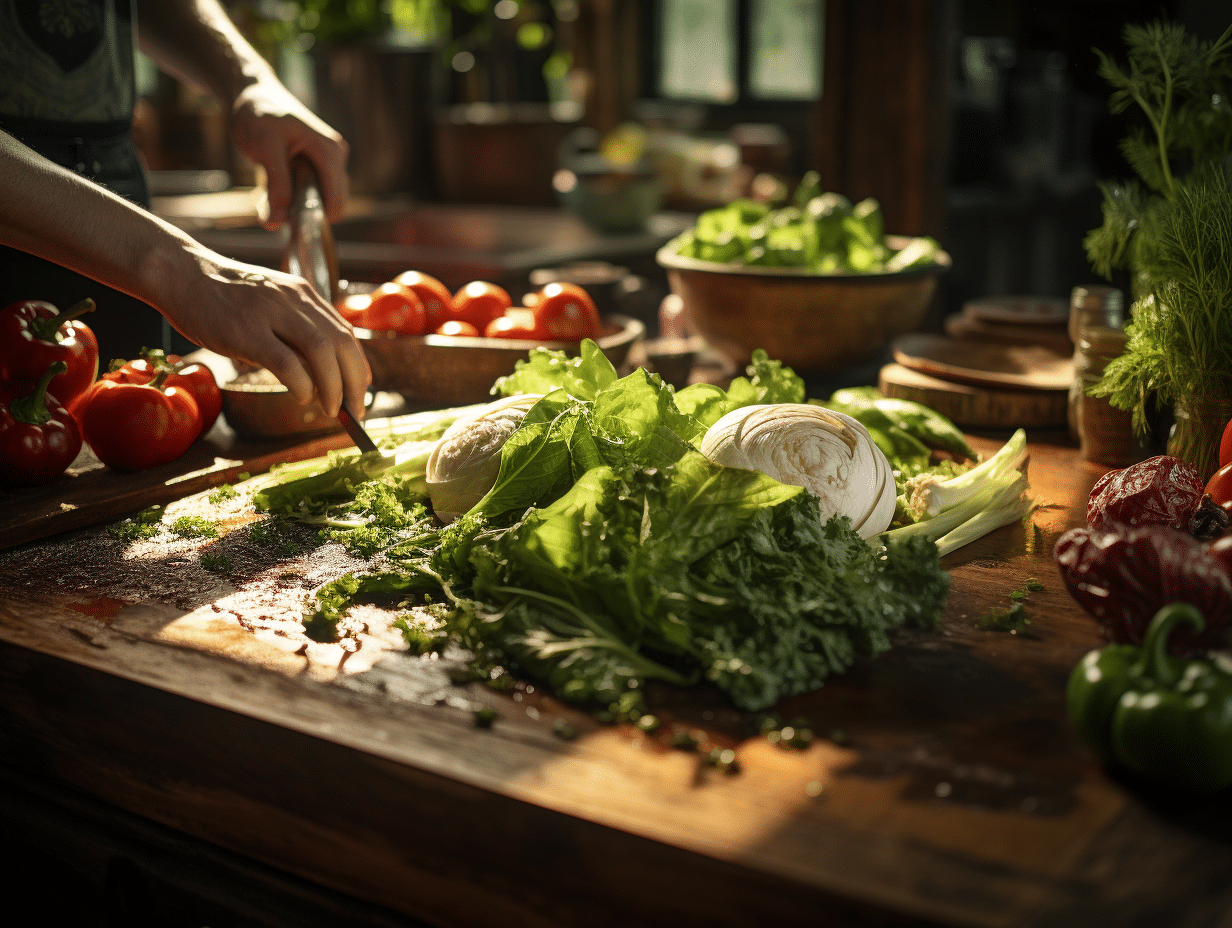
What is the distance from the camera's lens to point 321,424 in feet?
6.48

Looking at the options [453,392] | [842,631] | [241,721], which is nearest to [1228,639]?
[842,631]

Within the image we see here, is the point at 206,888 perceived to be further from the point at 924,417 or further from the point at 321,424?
the point at 924,417

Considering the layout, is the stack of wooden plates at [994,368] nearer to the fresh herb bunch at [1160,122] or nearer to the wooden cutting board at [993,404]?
the wooden cutting board at [993,404]

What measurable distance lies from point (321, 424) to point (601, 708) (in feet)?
3.62

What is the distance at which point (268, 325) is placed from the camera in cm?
148

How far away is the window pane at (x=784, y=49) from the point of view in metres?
7.39

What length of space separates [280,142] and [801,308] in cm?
114

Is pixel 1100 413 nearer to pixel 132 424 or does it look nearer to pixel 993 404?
pixel 993 404

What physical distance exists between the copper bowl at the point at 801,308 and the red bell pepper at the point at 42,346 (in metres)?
1.23

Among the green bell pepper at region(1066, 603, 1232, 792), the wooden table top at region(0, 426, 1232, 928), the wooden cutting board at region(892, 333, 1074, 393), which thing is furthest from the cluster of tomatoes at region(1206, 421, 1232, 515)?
the wooden cutting board at region(892, 333, 1074, 393)

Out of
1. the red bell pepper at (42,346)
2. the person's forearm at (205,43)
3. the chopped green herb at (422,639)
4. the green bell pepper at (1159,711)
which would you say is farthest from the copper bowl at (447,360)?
the green bell pepper at (1159,711)

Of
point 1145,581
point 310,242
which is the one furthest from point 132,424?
point 1145,581

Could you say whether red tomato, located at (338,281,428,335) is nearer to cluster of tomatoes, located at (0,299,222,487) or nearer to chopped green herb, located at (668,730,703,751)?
cluster of tomatoes, located at (0,299,222,487)

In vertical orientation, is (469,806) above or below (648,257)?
below
